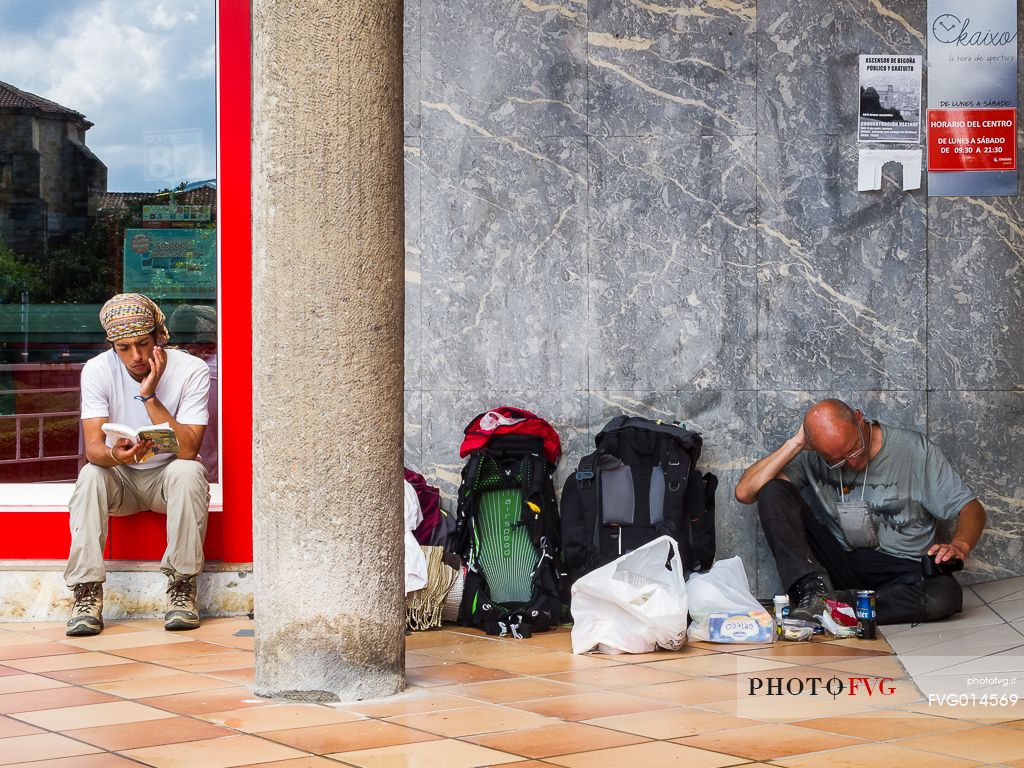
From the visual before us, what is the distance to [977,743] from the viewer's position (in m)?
3.65

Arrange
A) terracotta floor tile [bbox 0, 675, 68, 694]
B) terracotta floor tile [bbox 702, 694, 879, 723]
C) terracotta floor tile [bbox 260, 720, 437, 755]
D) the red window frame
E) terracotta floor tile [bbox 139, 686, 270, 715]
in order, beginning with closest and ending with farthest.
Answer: terracotta floor tile [bbox 260, 720, 437, 755] → terracotta floor tile [bbox 702, 694, 879, 723] → terracotta floor tile [bbox 139, 686, 270, 715] → terracotta floor tile [bbox 0, 675, 68, 694] → the red window frame

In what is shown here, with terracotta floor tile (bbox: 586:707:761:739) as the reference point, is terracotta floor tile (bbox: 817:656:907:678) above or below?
below

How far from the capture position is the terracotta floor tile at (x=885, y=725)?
3791mm

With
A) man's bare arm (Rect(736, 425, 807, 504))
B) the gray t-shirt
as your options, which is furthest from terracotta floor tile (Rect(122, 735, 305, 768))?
the gray t-shirt

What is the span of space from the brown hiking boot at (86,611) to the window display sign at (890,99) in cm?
405

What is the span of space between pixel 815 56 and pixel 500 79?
4.92 ft

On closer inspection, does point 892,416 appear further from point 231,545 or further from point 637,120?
point 231,545

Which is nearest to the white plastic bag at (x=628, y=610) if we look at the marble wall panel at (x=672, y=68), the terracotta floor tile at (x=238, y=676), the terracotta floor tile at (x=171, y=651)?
the terracotta floor tile at (x=238, y=676)

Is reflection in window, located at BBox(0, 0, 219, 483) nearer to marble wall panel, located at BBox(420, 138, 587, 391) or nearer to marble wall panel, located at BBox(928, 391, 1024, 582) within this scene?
marble wall panel, located at BBox(420, 138, 587, 391)

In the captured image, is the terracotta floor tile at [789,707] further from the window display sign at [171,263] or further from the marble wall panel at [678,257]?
the window display sign at [171,263]

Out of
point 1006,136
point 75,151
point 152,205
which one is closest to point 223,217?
point 152,205

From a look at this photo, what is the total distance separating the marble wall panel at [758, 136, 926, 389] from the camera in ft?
20.7

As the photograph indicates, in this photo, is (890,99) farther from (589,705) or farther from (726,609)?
(589,705)

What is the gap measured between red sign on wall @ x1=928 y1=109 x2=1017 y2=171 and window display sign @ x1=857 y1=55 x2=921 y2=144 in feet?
0.33
